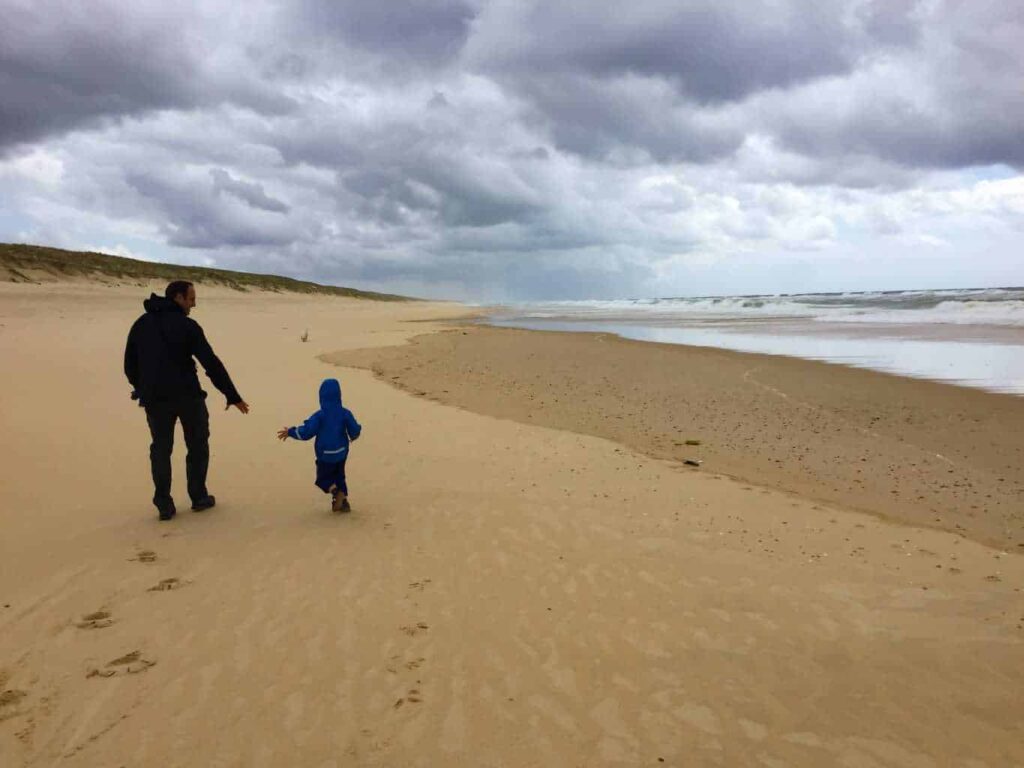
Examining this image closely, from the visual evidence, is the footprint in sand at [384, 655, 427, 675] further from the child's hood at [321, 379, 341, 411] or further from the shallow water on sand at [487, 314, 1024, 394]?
the shallow water on sand at [487, 314, 1024, 394]

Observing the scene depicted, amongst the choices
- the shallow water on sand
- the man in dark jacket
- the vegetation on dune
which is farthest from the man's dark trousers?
the vegetation on dune

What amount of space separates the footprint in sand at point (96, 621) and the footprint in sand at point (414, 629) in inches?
70.6

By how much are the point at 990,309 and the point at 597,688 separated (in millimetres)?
52038

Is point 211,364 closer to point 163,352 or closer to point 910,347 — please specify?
point 163,352

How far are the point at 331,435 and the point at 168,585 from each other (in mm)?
1892

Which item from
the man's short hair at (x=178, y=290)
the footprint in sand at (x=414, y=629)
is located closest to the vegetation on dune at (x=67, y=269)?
the man's short hair at (x=178, y=290)

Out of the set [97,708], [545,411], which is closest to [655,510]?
[97,708]

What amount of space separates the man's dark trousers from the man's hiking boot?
0.03 meters

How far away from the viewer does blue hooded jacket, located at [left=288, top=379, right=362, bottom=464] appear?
5.99 m

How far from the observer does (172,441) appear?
5793mm

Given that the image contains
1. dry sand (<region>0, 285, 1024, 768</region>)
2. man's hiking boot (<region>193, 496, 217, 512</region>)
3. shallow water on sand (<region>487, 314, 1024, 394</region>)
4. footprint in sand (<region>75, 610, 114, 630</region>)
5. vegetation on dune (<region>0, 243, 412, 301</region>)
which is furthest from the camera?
vegetation on dune (<region>0, 243, 412, 301</region>)

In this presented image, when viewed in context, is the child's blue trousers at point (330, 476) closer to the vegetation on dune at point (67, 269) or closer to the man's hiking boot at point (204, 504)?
the man's hiking boot at point (204, 504)

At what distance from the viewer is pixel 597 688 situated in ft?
11.3

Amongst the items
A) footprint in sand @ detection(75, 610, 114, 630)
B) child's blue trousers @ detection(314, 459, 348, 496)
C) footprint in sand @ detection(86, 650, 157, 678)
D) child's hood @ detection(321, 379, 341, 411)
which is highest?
child's hood @ detection(321, 379, 341, 411)
